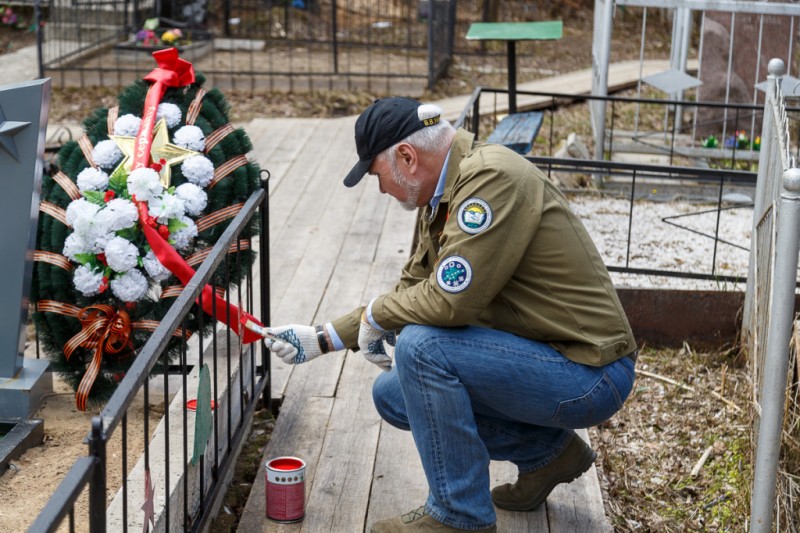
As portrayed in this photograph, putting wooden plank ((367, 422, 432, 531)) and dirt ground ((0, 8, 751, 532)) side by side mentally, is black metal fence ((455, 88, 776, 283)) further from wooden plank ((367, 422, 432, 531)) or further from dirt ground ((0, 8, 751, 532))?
wooden plank ((367, 422, 432, 531))

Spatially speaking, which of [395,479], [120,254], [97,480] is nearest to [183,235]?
[120,254]

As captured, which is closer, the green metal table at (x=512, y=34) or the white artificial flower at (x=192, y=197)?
the white artificial flower at (x=192, y=197)

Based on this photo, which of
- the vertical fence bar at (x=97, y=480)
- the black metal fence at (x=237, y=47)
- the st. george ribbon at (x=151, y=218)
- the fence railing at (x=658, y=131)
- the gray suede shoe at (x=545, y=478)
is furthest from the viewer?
the black metal fence at (x=237, y=47)

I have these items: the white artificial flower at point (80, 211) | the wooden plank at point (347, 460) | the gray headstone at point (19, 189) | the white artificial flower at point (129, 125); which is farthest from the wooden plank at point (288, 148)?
the gray headstone at point (19, 189)

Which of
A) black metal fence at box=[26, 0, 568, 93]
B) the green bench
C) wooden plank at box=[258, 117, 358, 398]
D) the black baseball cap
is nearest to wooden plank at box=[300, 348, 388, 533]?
wooden plank at box=[258, 117, 358, 398]

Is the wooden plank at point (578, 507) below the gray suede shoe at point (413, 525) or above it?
below

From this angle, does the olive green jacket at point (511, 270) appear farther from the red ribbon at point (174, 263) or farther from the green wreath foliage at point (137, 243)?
the green wreath foliage at point (137, 243)

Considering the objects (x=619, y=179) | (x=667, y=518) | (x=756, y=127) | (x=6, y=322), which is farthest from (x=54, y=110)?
(x=667, y=518)

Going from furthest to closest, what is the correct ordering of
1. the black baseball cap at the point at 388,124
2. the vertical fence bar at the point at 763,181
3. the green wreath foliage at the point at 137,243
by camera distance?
1. the vertical fence bar at the point at 763,181
2. the green wreath foliage at the point at 137,243
3. the black baseball cap at the point at 388,124

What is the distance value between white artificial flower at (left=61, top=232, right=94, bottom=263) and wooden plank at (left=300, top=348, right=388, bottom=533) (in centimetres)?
100

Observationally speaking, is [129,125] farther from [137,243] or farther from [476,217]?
[476,217]

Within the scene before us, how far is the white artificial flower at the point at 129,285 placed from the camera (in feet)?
11.0

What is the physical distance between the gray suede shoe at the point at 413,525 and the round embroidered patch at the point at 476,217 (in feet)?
2.62

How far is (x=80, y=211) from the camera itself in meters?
3.30
